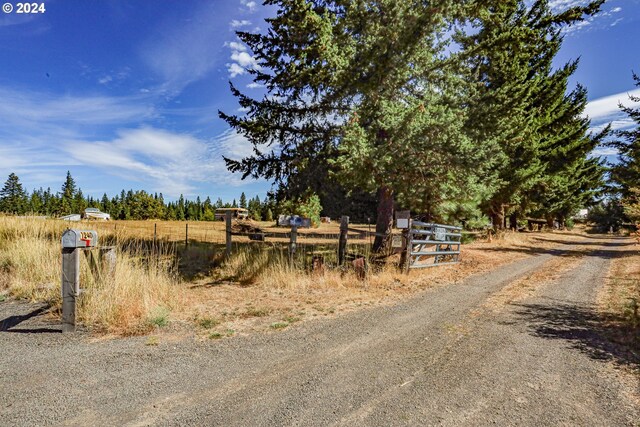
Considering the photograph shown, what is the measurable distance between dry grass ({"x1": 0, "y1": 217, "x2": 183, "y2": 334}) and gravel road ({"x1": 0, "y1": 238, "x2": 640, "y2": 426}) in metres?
0.41

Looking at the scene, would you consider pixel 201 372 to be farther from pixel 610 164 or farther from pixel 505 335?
pixel 610 164

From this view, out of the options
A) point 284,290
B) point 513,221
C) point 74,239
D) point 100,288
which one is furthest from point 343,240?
point 513,221

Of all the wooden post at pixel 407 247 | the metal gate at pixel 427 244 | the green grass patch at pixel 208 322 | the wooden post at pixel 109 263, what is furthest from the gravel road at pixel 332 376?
the metal gate at pixel 427 244

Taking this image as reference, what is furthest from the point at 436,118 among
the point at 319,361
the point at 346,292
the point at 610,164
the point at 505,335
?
the point at 610,164

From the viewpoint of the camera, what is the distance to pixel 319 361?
3848 millimetres

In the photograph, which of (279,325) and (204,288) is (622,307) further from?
(204,288)

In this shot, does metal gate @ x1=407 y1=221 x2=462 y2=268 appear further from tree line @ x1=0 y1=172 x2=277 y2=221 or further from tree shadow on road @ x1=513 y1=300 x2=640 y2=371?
tree line @ x1=0 y1=172 x2=277 y2=221

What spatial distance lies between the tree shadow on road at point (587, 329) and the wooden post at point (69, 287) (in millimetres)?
6903

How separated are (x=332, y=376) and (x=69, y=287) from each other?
13.6 ft

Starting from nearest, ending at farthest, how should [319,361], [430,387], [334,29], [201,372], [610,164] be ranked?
[430,387] < [201,372] < [319,361] < [334,29] < [610,164]

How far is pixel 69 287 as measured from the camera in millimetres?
4789

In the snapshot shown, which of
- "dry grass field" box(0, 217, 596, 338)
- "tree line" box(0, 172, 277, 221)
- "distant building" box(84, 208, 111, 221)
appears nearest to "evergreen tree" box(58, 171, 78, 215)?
"tree line" box(0, 172, 277, 221)

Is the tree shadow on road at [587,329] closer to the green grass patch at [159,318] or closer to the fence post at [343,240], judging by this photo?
the fence post at [343,240]

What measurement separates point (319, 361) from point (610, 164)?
4847 cm
